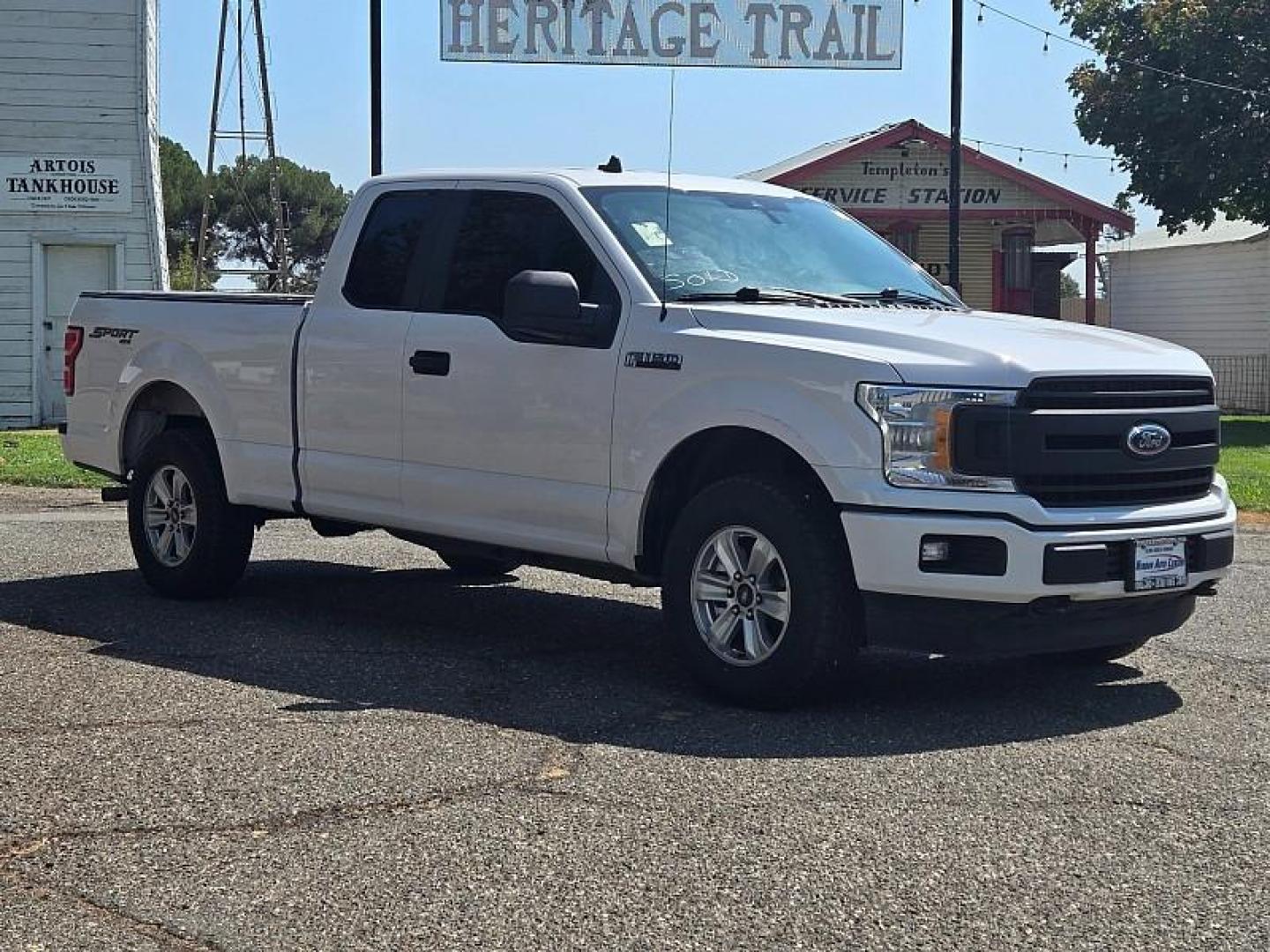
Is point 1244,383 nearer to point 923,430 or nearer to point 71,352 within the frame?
point 71,352

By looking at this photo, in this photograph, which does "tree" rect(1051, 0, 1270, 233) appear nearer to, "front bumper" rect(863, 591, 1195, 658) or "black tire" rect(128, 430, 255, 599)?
"black tire" rect(128, 430, 255, 599)

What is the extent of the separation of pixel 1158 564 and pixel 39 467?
12934 mm

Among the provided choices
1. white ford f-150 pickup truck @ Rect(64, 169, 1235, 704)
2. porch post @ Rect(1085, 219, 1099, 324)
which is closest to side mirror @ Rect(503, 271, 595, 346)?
white ford f-150 pickup truck @ Rect(64, 169, 1235, 704)

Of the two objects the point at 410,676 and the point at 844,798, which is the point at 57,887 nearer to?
the point at 844,798

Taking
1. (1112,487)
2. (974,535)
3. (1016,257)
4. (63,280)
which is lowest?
(974,535)

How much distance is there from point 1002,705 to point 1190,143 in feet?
81.5

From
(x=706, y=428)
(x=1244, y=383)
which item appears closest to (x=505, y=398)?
(x=706, y=428)

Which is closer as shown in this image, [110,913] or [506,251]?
[110,913]

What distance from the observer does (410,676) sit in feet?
24.4

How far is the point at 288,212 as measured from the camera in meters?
55.4

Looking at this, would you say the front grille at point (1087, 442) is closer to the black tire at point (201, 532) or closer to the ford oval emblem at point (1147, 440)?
the ford oval emblem at point (1147, 440)

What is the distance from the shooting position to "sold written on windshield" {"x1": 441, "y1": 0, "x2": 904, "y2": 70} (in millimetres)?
21750

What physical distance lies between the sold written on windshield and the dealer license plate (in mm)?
15152

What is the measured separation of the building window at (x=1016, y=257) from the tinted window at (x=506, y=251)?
88.2 feet
